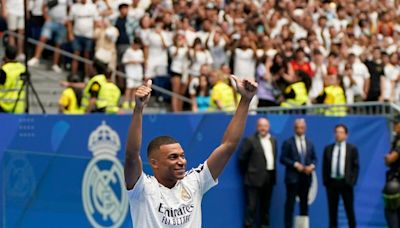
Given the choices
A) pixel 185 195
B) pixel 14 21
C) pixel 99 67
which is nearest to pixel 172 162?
pixel 185 195

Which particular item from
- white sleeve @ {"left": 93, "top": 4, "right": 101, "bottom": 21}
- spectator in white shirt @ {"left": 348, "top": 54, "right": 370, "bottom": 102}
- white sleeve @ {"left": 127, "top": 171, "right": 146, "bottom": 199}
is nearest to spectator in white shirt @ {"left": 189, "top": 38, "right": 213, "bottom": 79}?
white sleeve @ {"left": 93, "top": 4, "right": 101, "bottom": 21}

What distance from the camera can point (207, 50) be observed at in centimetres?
2142

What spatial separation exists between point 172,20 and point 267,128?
573cm

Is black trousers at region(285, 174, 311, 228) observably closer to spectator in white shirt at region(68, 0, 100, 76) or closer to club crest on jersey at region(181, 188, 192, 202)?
spectator in white shirt at region(68, 0, 100, 76)

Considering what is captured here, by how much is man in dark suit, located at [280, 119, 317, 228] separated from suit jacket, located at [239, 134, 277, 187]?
1.55 ft

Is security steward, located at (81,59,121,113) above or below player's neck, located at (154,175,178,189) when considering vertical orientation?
above

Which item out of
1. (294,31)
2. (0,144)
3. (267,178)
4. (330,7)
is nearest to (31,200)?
(0,144)

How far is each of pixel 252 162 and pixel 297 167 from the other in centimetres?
73

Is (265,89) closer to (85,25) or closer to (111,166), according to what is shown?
(85,25)

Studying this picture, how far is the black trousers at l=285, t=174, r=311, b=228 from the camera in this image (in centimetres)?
1684

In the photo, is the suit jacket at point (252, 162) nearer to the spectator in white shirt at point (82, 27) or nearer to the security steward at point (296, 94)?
the security steward at point (296, 94)

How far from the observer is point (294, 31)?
23.8 metres

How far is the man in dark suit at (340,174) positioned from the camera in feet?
56.2

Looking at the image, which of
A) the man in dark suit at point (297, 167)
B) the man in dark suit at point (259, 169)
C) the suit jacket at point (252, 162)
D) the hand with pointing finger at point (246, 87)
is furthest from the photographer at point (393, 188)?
the hand with pointing finger at point (246, 87)
